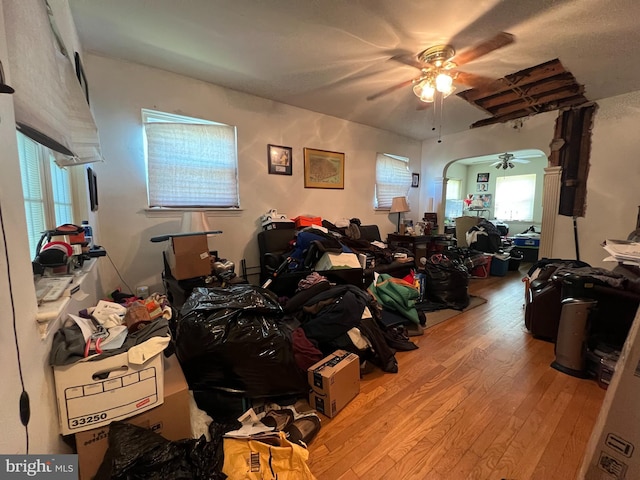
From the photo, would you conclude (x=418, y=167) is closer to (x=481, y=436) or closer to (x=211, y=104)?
(x=211, y=104)

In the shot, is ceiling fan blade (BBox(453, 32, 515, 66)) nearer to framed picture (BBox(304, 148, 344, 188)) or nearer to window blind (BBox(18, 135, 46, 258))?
framed picture (BBox(304, 148, 344, 188))

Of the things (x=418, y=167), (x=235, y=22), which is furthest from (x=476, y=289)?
(x=235, y=22)

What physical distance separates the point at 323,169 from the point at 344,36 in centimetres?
199

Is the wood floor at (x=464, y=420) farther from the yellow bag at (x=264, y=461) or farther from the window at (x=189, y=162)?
the window at (x=189, y=162)

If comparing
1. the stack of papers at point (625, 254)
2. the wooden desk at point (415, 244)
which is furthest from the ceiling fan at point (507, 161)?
the stack of papers at point (625, 254)

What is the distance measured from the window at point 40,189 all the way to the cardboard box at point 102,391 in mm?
616

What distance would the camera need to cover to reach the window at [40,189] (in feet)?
3.94

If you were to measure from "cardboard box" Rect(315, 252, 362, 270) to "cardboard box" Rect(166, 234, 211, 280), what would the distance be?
1117mm

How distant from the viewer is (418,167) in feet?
18.0

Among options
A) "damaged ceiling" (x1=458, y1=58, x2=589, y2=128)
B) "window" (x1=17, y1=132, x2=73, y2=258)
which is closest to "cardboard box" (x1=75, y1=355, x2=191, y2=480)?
"window" (x1=17, y1=132, x2=73, y2=258)

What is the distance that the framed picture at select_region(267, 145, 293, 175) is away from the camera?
138 inches

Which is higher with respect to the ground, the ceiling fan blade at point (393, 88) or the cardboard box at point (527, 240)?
the ceiling fan blade at point (393, 88)

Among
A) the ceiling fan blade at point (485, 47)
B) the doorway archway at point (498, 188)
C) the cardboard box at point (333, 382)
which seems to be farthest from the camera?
the doorway archway at point (498, 188)

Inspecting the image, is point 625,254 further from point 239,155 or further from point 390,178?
point 390,178
